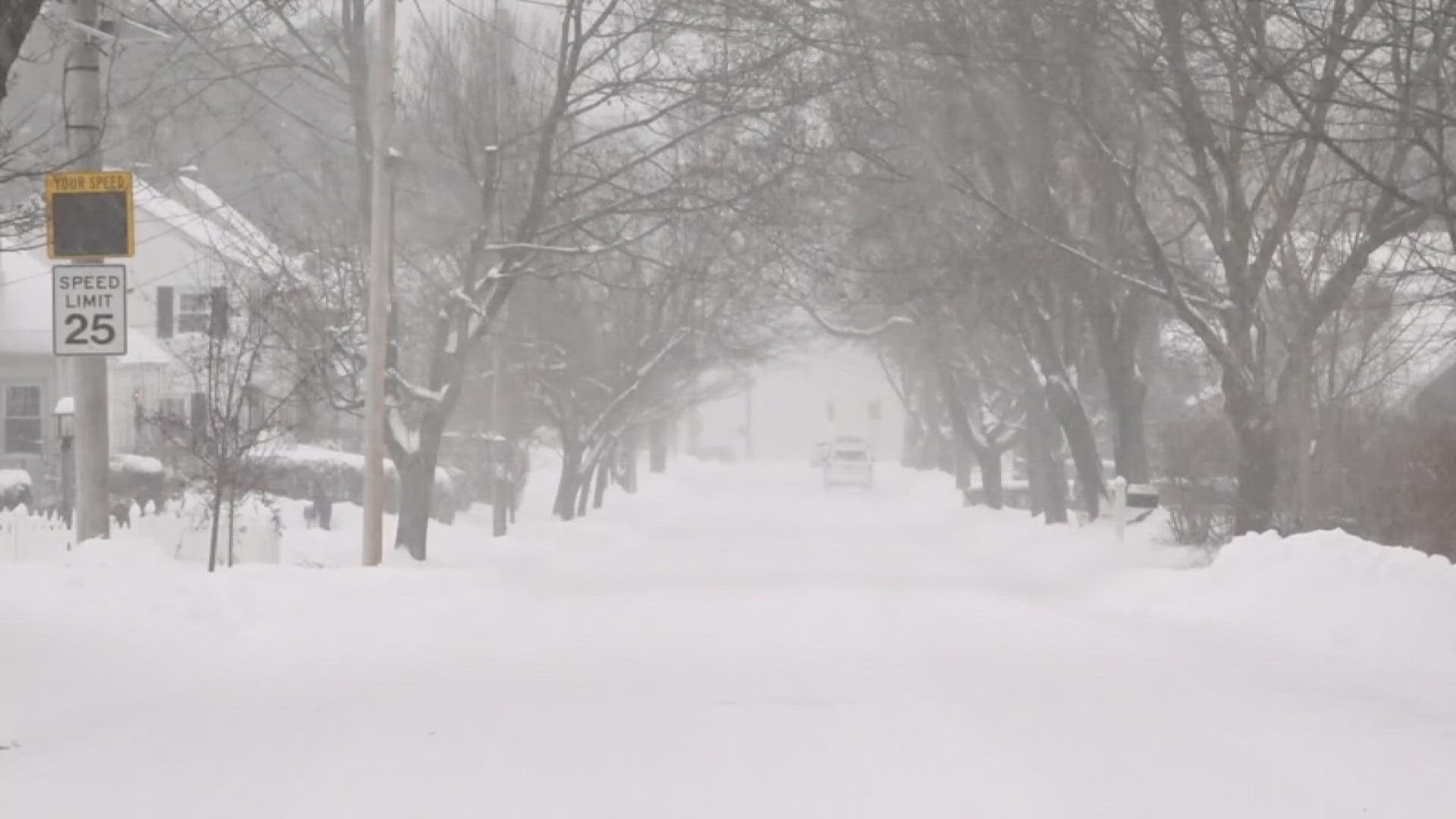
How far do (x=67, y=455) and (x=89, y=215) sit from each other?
2192 cm

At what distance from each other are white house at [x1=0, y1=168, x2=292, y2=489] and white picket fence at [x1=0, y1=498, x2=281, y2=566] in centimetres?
1053

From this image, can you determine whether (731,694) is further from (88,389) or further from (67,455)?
(67,455)

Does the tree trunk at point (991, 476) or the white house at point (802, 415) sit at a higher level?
the white house at point (802, 415)

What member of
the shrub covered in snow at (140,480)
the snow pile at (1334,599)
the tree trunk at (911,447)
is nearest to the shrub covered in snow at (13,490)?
the shrub covered in snow at (140,480)

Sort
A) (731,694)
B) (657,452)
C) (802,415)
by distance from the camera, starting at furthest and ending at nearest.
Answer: (802,415), (657,452), (731,694)

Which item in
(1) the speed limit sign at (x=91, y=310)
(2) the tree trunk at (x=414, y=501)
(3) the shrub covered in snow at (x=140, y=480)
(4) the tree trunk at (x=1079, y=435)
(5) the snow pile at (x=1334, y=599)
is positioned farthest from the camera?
(3) the shrub covered in snow at (x=140, y=480)

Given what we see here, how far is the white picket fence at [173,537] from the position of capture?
82.5 feet

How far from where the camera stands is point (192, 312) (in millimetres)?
34062

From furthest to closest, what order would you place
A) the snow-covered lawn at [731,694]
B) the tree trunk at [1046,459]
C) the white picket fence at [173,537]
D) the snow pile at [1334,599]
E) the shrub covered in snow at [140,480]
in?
the tree trunk at [1046,459] → the shrub covered in snow at [140,480] → the white picket fence at [173,537] → the snow pile at [1334,599] → the snow-covered lawn at [731,694]

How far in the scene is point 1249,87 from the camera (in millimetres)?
20156

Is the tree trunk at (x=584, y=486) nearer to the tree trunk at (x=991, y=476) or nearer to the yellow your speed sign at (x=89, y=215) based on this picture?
the tree trunk at (x=991, y=476)

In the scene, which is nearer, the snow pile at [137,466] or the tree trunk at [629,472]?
the snow pile at [137,466]

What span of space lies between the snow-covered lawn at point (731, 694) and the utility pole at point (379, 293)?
938mm

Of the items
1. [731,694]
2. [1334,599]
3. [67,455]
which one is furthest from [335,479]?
[731,694]
